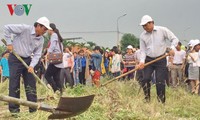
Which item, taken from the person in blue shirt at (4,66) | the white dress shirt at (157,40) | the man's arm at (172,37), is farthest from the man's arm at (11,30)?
the person in blue shirt at (4,66)

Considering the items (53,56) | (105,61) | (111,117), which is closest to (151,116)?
(111,117)

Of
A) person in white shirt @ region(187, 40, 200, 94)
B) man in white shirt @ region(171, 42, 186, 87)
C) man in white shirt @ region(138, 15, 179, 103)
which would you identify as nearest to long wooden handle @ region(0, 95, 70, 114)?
man in white shirt @ region(138, 15, 179, 103)

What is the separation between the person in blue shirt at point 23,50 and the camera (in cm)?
659

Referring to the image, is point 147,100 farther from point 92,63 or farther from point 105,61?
point 105,61

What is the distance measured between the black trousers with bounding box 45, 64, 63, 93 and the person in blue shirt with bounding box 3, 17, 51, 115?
1987 millimetres

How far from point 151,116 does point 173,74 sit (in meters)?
7.97

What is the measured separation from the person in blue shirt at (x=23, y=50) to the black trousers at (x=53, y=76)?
1987mm

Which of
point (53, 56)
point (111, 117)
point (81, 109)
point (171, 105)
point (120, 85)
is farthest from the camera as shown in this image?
point (120, 85)

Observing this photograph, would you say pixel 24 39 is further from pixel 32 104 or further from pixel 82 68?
pixel 82 68

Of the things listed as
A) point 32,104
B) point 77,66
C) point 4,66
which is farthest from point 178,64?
point 32,104

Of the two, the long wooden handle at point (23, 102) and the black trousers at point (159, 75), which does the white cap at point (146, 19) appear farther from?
the long wooden handle at point (23, 102)

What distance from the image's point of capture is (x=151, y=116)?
5.73m

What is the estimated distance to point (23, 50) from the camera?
6727 mm

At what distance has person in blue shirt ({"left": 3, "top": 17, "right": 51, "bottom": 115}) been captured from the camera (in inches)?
260
